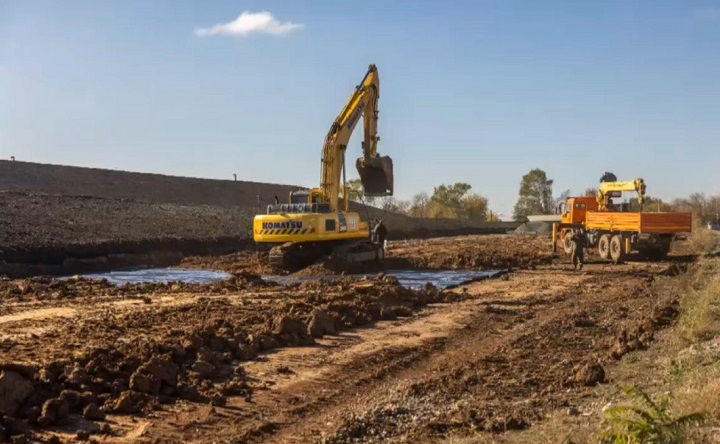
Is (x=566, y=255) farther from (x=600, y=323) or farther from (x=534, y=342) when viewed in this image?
(x=534, y=342)

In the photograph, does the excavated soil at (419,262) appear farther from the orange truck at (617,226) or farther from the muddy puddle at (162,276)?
Answer: the orange truck at (617,226)

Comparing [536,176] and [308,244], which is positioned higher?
[536,176]

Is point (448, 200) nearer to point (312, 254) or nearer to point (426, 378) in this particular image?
point (312, 254)

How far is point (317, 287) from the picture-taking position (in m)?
20.6

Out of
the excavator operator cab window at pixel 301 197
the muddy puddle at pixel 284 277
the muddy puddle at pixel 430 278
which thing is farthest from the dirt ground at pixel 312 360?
the excavator operator cab window at pixel 301 197

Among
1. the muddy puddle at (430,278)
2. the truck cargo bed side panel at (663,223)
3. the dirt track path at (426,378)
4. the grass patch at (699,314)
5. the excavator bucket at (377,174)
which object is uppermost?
the excavator bucket at (377,174)

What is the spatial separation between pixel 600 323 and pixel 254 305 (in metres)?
6.78

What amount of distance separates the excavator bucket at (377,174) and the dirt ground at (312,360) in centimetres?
857

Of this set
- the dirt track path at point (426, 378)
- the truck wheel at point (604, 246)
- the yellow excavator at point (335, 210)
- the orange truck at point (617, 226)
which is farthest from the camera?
the truck wheel at point (604, 246)

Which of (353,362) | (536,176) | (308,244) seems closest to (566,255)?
(308,244)

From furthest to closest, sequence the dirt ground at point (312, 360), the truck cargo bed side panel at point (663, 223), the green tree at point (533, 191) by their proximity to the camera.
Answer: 1. the green tree at point (533, 191)
2. the truck cargo bed side panel at point (663, 223)
3. the dirt ground at point (312, 360)

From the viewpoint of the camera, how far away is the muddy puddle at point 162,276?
79.9 feet

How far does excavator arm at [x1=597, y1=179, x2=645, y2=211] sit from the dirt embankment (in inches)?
371

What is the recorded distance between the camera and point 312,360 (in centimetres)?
1148
